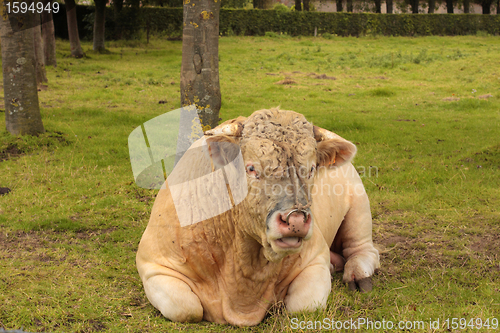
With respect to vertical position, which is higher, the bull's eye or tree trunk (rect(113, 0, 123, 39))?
tree trunk (rect(113, 0, 123, 39))

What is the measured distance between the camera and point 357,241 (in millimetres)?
5254

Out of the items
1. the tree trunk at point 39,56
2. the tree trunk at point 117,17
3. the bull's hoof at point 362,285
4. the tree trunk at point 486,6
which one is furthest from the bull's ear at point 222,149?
the tree trunk at point 486,6

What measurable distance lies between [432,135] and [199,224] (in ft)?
27.8

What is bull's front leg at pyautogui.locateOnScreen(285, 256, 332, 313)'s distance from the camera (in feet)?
13.2

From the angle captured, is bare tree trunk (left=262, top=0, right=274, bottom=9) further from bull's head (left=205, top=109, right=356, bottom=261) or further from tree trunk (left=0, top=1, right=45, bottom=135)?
bull's head (left=205, top=109, right=356, bottom=261)

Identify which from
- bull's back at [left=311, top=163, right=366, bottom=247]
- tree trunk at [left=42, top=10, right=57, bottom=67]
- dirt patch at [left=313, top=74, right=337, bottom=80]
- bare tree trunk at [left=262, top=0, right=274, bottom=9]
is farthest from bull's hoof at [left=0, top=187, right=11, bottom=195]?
bare tree trunk at [left=262, top=0, right=274, bottom=9]

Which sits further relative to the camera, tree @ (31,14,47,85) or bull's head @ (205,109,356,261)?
tree @ (31,14,47,85)

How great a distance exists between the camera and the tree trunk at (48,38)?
59.3 ft

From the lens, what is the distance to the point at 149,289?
13.2 ft

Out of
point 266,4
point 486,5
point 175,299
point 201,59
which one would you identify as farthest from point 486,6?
point 175,299

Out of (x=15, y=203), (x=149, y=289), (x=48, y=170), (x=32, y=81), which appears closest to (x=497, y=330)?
(x=149, y=289)

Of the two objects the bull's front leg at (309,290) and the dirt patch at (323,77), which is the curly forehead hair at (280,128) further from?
the dirt patch at (323,77)

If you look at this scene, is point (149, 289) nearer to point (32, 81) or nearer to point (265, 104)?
point (32, 81)

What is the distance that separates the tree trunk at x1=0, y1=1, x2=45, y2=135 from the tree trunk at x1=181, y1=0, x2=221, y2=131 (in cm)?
384
